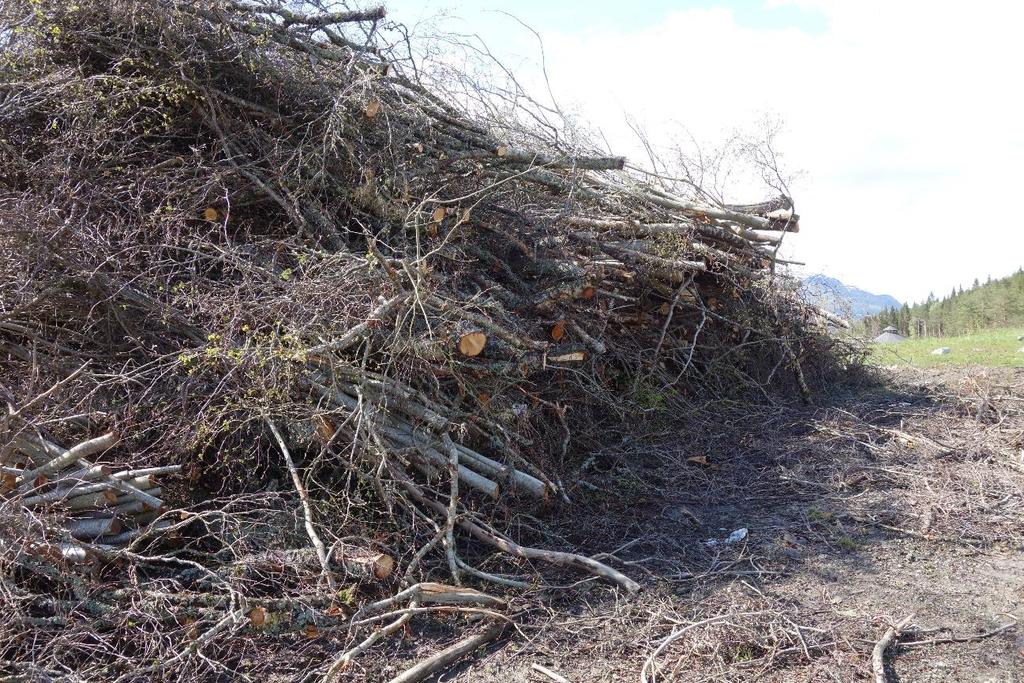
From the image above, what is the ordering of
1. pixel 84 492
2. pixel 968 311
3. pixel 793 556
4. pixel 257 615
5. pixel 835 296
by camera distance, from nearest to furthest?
1. pixel 257 615
2. pixel 84 492
3. pixel 793 556
4. pixel 835 296
5. pixel 968 311

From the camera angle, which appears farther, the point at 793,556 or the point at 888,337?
the point at 888,337

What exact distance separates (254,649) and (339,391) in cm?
138

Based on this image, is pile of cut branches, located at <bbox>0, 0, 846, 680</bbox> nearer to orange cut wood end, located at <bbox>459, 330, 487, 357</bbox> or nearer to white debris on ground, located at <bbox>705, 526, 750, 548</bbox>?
orange cut wood end, located at <bbox>459, 330, 487, 357</bbox>

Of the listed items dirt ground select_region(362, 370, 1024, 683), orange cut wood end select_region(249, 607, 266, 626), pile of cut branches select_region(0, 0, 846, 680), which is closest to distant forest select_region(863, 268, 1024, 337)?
dirt ground select_region(362, 370, 1024, 683)

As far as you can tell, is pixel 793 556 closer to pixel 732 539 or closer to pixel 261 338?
pixel 732 539

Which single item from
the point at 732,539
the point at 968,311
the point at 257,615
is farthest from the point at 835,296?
the point at 968,311

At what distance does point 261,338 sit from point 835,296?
6337 millimetres

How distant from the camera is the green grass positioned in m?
9.59

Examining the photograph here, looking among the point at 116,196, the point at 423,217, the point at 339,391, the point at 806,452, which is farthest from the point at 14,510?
the point at 806,452

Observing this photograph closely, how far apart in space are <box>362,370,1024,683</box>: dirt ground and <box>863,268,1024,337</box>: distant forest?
16481mm

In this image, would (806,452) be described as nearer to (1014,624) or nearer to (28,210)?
(1014,624)

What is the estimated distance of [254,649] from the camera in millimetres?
3275

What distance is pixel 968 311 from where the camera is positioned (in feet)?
85.4

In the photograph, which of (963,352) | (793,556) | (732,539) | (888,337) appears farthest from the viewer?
(888,337)
